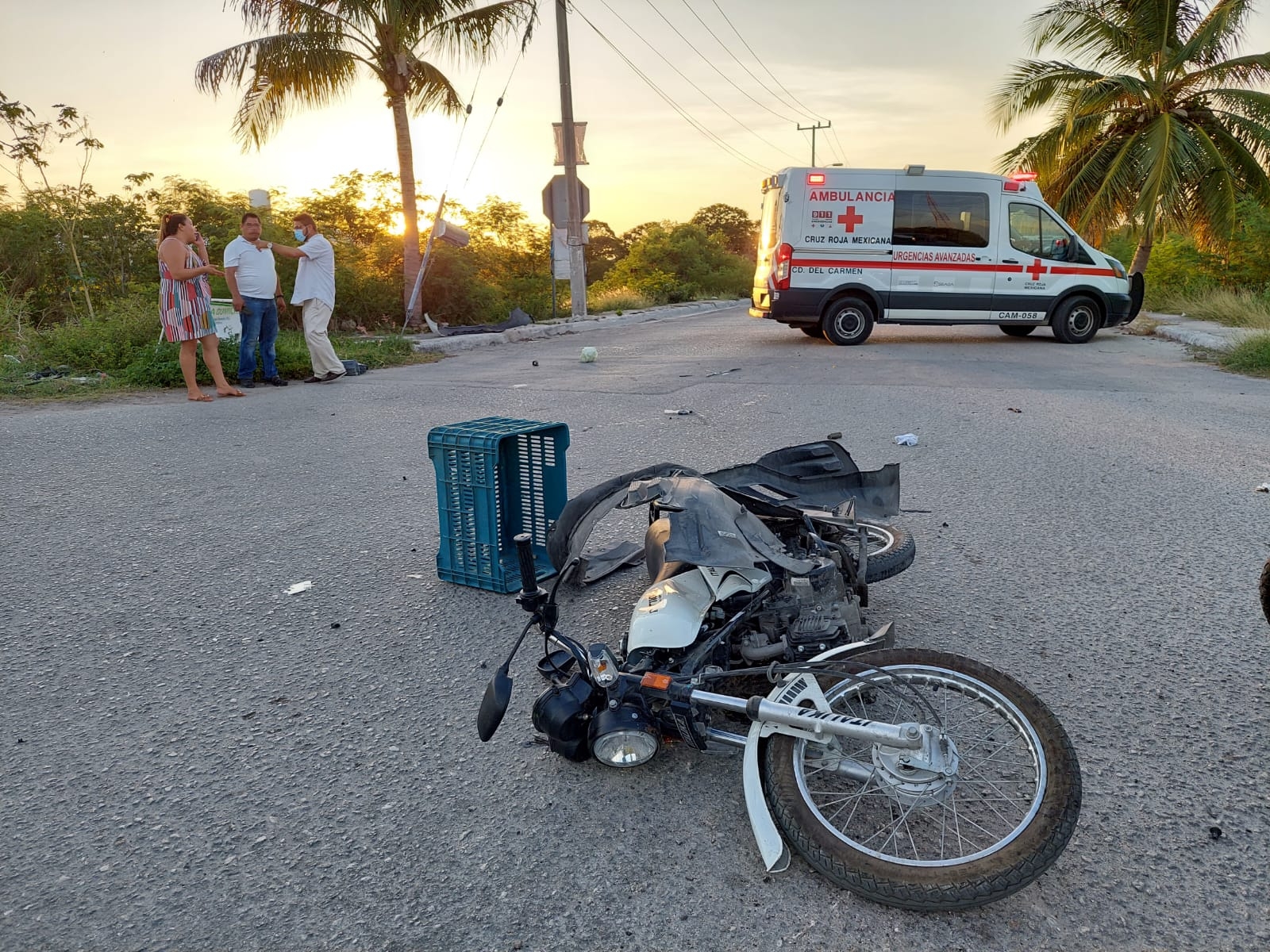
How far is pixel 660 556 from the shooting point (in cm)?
311

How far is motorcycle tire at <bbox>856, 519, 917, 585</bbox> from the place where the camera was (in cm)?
353

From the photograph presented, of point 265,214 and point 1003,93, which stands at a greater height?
point 1003,93

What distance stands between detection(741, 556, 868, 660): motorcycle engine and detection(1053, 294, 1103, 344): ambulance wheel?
1365 centimetres

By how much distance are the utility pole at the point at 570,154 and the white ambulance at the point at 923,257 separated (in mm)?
7012

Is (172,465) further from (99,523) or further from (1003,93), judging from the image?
(1003,93)

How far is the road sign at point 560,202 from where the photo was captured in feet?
68.4

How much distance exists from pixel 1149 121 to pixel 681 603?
927 inches

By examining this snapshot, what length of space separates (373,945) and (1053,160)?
80.7 ft

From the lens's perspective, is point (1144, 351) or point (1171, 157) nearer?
point (1144, 351)

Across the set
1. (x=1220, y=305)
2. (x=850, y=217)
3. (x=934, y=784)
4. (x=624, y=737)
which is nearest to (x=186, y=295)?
(x=624, y=737)

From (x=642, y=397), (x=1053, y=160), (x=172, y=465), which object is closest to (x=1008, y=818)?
(x=172, y=465)

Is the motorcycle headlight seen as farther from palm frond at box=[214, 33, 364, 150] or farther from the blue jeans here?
palm frond at box=[214, 33, 364, 150]

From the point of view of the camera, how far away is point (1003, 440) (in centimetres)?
700

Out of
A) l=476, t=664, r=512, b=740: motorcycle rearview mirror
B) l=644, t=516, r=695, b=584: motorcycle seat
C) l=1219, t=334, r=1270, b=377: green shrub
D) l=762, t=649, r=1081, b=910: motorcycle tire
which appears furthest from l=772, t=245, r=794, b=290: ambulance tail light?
l=476, t=664, r=512, b=740: motorcycle rearview mirror
